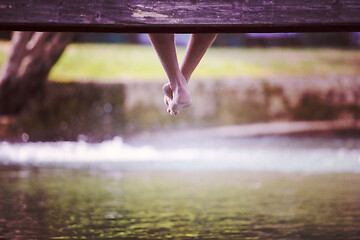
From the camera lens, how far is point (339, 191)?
17.5 ft

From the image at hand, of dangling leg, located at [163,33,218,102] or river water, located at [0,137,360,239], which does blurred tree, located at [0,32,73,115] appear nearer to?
river water, located at [0,137,360,239]

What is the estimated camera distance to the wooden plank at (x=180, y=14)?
6.22ft

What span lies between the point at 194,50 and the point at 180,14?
0.53m

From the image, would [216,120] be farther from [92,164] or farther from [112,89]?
[92,164]

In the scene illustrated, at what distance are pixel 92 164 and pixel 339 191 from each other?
3.69m

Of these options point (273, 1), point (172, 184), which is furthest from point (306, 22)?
point (172, 184)

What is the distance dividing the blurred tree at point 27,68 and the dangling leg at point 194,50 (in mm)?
7066

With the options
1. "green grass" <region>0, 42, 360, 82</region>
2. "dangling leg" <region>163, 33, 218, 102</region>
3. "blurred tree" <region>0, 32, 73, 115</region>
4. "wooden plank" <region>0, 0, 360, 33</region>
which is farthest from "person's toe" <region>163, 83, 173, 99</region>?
"green grass" <region>0, 42, 360, 82</region>

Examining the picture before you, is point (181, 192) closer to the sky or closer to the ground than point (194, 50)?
closer to the ground

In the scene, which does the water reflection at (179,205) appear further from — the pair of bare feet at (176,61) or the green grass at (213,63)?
the green grass at (213,63)

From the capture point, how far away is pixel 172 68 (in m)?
2.33

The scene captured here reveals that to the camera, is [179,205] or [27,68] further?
[27,68]

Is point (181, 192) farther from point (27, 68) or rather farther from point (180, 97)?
point (27, 68)

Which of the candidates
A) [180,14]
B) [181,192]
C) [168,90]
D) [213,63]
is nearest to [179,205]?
[181,192]
